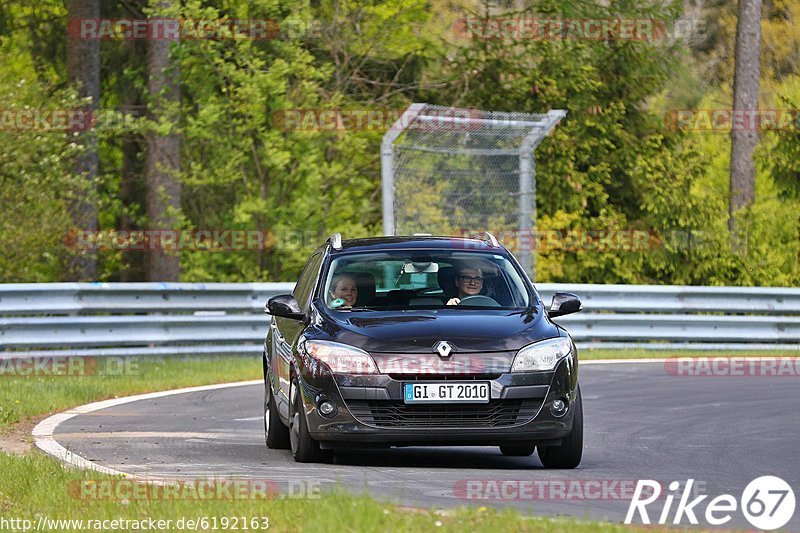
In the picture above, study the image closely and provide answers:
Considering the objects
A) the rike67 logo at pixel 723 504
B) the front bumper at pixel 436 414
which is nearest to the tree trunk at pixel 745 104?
the front bumper at pixel 436 414

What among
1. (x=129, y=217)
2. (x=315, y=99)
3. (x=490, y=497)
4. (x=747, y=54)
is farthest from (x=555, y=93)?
(x=490, y=497)

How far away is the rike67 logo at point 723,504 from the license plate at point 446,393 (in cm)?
111

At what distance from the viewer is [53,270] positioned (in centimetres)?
3023

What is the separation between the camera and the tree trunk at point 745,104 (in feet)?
Answer: 103

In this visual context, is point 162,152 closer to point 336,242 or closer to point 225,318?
point 225,318

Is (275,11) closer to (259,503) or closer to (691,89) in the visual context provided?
(259,503)

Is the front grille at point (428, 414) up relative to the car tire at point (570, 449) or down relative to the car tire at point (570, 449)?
up

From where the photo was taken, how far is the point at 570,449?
988 centimetres

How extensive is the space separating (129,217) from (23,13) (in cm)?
492

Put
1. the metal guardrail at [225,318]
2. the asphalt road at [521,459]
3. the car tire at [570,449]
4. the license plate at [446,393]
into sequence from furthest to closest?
the metal guardrail at [225,318] → the car tire at [570,449] → the license plate at [446,393] → the asphalt road at [521,459]

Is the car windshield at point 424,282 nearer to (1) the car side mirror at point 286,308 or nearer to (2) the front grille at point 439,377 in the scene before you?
(1) the car side mirror at point 286,308

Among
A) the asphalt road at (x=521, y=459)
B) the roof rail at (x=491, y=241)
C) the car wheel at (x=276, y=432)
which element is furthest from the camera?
the roof rail at (x=491, y=241)

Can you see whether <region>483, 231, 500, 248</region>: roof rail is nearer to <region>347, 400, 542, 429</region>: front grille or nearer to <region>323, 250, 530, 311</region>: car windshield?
<region>323, 250, 530, 311</region>: car windshield

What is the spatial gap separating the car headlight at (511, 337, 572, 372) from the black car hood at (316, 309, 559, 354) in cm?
5
